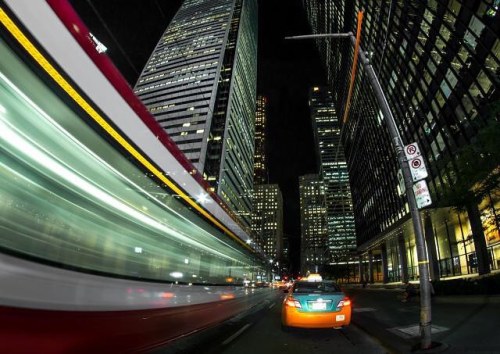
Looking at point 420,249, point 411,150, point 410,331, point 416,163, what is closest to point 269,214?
point 410,331

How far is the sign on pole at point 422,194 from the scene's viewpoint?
7.12m

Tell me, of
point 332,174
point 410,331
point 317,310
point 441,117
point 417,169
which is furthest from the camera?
point 332,174

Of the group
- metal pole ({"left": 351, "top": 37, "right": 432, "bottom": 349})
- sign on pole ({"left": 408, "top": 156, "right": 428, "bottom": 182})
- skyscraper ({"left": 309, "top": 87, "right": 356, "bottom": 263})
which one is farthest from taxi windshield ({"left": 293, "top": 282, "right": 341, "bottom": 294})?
skyscraper ({"left": 309, "top": 87, "right": 356, "bottom": 263})

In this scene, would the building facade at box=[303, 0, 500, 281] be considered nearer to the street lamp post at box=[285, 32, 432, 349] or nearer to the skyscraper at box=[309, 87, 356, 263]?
the street lamp post at box=[285, 32, 432, 349]

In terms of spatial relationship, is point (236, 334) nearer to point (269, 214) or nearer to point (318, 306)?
point (318, 306)

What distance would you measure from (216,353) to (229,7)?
438 feet

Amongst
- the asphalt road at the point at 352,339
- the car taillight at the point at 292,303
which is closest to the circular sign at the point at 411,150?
the asphalt road at the point at 352,339

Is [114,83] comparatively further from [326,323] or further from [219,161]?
[219,161]

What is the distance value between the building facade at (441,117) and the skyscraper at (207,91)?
40204 mm

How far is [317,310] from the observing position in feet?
29.6

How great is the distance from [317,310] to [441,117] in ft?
84.9

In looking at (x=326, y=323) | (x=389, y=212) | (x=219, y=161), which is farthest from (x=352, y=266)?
(x=326, y=323)

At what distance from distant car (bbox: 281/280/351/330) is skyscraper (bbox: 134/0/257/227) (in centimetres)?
6624

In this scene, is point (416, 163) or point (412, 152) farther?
point (412, 152)
